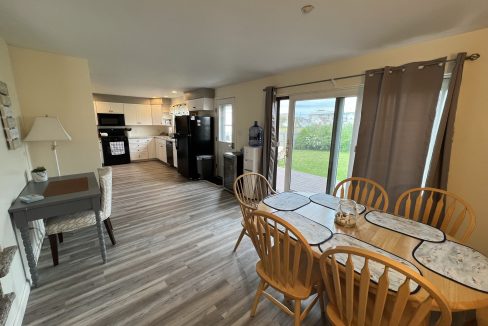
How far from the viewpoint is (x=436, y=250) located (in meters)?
1.15

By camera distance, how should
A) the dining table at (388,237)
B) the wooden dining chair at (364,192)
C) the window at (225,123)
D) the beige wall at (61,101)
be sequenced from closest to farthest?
the dining table at (388,237) < the wooden dining chair at (364,192) < the beige wall at (61,101) < the window at (225,123)

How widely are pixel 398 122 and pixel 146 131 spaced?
24.4 feet

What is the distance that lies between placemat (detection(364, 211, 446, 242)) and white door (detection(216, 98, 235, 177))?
333cm

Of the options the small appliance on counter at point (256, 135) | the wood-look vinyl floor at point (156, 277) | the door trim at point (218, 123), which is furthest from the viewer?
the door trim at point (218, 123)

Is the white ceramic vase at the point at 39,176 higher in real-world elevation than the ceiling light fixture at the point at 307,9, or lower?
lower

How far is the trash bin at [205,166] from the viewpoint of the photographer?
15.9 feet

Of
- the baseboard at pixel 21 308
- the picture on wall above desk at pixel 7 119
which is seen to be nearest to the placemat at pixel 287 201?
the baseboard at pixel 21 308

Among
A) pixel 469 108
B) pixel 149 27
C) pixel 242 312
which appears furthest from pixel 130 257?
pixel 469 108

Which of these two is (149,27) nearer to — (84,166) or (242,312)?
(84,166)

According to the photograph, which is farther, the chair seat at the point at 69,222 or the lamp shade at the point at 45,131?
the lamp shade at the point at 45,131

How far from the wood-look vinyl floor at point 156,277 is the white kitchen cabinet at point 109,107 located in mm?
4401

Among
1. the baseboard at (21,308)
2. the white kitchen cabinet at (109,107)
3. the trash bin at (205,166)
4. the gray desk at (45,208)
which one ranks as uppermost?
the white kitchen cabinet at (109,107)

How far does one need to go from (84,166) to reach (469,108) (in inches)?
174

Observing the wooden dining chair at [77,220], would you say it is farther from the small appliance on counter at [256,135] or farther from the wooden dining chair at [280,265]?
the small appliance on counter at [256,135]
